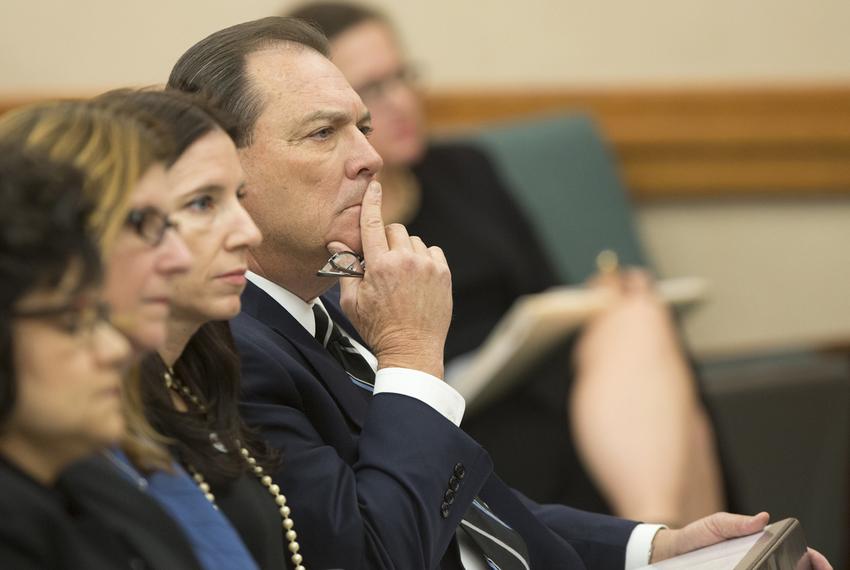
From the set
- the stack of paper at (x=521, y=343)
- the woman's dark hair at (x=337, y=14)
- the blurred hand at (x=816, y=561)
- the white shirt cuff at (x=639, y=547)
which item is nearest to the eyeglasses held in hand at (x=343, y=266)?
the white shirt cuff at (x=639, y=547)

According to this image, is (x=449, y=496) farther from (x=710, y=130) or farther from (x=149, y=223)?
(x=710, y=130)

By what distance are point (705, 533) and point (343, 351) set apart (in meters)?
0.50

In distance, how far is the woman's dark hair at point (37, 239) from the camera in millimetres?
1059

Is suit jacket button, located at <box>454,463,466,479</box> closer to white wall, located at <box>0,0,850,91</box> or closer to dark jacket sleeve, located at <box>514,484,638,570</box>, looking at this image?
dark jacket sleeve, located at <box>514,484,638,570</box>

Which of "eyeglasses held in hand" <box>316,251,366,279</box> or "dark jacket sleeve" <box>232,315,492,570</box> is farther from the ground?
"eyeglasses held in hand" <box>316,251,366,279</box>

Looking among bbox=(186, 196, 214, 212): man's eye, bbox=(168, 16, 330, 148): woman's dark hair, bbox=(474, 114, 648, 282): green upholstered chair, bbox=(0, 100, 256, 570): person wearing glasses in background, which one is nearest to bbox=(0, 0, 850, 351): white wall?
bbox=(474, 114, 648, 282): green upholstered chair

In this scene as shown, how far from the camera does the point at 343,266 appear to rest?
171 cm

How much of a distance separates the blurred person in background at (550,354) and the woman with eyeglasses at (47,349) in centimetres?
199

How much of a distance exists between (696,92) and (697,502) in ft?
4.85

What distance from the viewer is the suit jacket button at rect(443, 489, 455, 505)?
157cm

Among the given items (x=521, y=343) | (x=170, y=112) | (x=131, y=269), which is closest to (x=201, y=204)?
(x=170, y=112)

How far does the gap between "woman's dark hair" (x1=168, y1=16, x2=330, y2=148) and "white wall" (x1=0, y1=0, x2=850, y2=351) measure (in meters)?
2.17

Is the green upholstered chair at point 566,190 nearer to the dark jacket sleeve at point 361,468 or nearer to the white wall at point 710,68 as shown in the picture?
the white wall at point 710,68

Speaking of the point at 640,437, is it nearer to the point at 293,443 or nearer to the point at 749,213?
the point at 749,213
